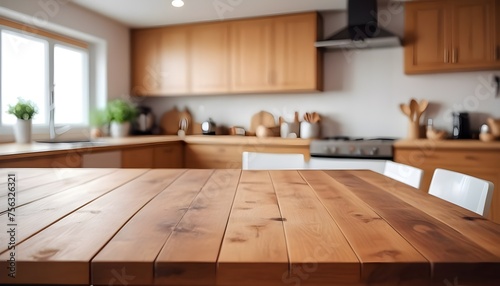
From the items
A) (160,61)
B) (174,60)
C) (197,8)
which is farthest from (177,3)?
(160,61)

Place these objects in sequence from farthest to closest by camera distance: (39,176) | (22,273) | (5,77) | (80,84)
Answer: (80,84)
(5,77)
(39,176)
(22,273)

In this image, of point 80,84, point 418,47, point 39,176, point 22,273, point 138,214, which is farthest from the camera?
point 80,84

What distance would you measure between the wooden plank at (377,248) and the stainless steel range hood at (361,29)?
271 centimetres

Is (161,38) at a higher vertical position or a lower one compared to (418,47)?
higher

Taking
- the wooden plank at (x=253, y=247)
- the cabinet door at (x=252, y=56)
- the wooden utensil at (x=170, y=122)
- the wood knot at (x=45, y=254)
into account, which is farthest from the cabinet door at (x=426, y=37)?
the wood knot at (x=45, y=254)

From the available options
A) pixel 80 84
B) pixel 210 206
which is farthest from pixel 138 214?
pixel 80 84

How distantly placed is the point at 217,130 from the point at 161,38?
4.07 feet

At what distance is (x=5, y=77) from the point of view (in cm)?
308

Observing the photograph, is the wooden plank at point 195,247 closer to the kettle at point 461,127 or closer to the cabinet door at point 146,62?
the kettle at point 461,127

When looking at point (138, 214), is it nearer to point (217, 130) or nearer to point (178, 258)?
point (178, 258)

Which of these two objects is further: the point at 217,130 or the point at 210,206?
the point at 217,130

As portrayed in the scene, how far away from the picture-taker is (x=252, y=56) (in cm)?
408

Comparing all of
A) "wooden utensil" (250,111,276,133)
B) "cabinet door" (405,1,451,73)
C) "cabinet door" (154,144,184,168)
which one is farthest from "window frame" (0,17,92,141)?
"cabinet door" (405,1,451,73)

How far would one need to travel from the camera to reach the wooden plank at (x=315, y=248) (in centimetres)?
62
